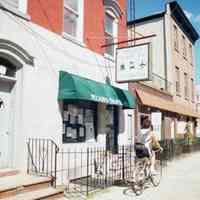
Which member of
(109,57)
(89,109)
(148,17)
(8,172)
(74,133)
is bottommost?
(8,172)

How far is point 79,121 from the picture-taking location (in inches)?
402

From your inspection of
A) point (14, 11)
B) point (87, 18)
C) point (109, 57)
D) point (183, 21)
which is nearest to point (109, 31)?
point (109, 57)

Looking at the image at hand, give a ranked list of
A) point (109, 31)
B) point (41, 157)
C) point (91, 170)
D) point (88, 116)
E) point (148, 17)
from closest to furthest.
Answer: point (41, 157) → point (91, 170) → point (88, 116) → point (109, 31) → point (148, 17)

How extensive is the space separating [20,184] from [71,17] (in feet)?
19.4

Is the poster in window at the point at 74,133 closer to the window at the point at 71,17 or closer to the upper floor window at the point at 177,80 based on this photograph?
the window at the point at 71,17

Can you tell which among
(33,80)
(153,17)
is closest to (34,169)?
(33,80)

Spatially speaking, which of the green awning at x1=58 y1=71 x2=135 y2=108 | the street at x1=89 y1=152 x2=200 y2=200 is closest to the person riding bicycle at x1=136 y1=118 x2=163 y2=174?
the street at x1=89 y1=152 x2=200 y2=200

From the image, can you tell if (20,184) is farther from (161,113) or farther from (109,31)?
(161,113)

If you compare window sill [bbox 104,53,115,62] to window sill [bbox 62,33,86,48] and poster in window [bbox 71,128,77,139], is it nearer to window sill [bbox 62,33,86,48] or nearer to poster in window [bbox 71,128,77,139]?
window sill [bbox 62,33,86,48]

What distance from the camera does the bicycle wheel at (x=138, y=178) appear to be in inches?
318

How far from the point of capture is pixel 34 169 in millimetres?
7805

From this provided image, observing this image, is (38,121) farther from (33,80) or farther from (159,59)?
(159,59)

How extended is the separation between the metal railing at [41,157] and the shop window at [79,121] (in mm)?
1148

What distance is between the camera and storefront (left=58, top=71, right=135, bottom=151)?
353 inches
